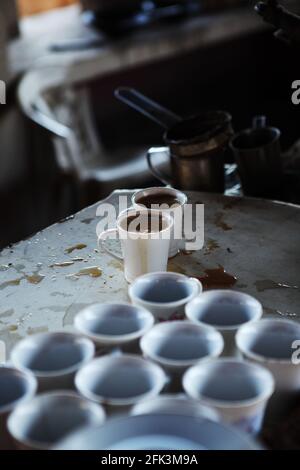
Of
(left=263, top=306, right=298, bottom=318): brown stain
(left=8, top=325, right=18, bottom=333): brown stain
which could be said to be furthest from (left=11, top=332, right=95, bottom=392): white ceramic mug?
(left=263, top=306, right=298, bottom=318): brown stain

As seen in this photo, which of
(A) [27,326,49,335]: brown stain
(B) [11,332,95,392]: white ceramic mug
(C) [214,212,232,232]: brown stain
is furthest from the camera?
(C) [214,212,232,232]: brown stain

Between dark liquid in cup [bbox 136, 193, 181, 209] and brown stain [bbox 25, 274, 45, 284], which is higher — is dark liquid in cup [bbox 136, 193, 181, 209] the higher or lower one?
the higher one

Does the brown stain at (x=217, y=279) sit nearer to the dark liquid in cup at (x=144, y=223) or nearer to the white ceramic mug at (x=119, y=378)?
the dark liquid in cup at (x=144, y=223)

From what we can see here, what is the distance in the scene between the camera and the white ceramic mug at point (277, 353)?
1350 millimetres

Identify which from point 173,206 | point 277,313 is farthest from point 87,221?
point 277,313

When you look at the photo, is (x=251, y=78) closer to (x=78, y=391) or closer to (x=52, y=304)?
(x=52, y=304)

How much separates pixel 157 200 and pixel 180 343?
28.7 inches

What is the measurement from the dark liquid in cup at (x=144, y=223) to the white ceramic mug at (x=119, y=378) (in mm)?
592

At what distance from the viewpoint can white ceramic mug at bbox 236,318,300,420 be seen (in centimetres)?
135

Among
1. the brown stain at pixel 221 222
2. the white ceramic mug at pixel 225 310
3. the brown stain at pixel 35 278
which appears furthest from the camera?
the brown stain at pixel 221 222

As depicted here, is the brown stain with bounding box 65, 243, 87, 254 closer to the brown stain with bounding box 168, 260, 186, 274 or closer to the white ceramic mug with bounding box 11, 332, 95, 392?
the brown stain with bounding box 168, 260, 186, 274

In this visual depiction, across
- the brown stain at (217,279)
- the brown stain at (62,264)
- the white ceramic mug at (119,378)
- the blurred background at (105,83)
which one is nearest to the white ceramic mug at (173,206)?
the brown stain at (217,279)

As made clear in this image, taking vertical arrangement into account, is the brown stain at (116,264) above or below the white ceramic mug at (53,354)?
below

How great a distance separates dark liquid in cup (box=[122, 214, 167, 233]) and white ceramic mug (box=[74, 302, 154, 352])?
0.38 m
